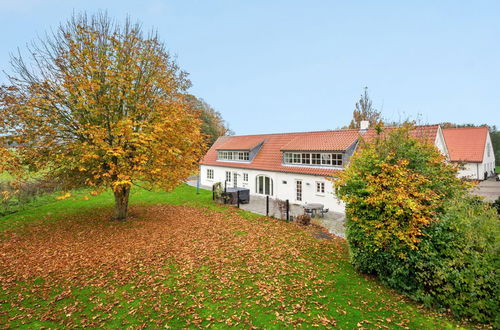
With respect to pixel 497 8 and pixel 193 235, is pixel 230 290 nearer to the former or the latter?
pixel 193 235

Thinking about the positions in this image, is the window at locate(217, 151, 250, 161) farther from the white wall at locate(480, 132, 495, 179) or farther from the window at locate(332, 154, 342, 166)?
the white wall at locate(480, 132, 495, 179)

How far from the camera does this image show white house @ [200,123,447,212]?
18.8 m

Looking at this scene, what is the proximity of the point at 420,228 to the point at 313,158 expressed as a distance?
1388cm

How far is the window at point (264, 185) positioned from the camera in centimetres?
2341

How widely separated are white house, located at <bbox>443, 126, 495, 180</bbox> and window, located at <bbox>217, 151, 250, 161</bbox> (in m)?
26.3

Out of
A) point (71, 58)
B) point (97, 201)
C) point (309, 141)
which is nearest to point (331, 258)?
point (309, 141)

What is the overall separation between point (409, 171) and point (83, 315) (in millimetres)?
10331

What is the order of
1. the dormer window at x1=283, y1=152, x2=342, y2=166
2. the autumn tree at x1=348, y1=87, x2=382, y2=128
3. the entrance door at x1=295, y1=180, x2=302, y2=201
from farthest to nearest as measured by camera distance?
the autumn tree at x1=348, y1=87, x2=382, y2=128 → the entrance door at x1=295, y1=180, x2=302, y2=201 → the dormer window at x1=283, y1=152, x2=342, y2=166

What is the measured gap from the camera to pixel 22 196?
1875 cm

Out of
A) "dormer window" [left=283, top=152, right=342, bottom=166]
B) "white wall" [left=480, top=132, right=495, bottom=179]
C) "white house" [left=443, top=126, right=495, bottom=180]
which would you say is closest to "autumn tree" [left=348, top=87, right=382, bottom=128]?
"white house" [left=443, top=126, right=495, bottom=180]

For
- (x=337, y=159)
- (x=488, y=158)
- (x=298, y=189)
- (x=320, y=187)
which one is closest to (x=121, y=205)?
(x=298, y=189)

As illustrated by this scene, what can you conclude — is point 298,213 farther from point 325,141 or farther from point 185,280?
point 185,280

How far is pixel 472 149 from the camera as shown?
32219 millimetres

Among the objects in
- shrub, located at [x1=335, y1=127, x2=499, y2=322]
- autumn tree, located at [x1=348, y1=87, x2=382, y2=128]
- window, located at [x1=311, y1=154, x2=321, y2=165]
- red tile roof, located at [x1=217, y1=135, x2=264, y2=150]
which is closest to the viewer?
shrub, located at [x1=335, y1=127, x2=499, y2=322]
